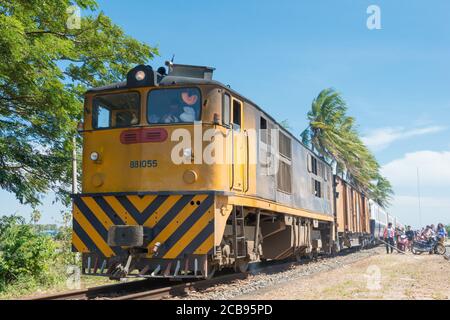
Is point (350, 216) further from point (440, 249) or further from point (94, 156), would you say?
point (94, 156)

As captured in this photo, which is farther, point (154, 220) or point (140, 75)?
point (140, 75)

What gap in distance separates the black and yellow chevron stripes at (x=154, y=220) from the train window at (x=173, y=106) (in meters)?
1.34

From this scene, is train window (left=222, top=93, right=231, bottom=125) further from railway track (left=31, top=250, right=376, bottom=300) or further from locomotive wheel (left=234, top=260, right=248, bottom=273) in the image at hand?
locomotive wheel (left=234, top=260, right=248, bottom=273)

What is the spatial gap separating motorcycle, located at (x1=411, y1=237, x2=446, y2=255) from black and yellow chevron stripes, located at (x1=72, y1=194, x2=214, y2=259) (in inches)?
642

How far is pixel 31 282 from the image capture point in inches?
385

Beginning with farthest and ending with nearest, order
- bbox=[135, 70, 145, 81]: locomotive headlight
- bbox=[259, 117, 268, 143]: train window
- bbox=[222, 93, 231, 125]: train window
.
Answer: bbox=[259, 117, 268, 143]: train window → bbox=[135, 70, 145, 81]: locomotive headlight → bbox=[222, 93, 231, 125]: train window

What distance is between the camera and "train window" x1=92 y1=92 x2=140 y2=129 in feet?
29.0

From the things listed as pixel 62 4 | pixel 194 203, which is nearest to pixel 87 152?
pixel 194 203

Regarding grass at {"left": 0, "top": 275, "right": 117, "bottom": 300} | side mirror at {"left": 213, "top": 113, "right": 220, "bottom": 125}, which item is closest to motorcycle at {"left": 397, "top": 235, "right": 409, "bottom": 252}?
grass at {"left": 0, "top": 275, "right": 117, "bottom": 300}

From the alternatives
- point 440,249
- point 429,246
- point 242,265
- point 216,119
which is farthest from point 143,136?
point 429,246

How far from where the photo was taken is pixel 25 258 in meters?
10.0

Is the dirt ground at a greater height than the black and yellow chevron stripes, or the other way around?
the black and yellow chevron stripes

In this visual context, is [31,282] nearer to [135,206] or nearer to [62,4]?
[135,206]

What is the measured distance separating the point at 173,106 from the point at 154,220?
1980 mm
